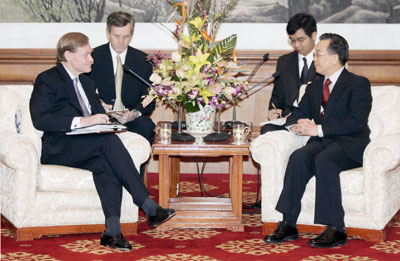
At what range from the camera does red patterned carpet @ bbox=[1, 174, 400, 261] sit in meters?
3.90

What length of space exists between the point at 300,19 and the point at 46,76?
2.25 metres

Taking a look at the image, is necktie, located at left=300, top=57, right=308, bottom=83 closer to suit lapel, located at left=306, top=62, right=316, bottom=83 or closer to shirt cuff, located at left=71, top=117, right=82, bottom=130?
suit lapel, located at left=306, top=62, right=316, bottom=83

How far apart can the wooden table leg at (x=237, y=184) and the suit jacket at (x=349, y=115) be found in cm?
64

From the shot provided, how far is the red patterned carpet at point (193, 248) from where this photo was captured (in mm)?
3900

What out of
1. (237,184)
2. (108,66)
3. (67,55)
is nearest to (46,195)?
(67,55)

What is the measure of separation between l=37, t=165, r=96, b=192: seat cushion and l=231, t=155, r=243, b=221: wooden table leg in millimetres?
997

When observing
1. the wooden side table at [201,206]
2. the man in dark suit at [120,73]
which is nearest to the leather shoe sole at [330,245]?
the wooden side table at [201,206]

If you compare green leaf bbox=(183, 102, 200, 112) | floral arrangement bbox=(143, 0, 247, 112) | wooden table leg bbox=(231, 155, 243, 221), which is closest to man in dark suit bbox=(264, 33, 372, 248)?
wooden table leg bbox=(231, 155, 243, 221)

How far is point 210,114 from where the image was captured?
4828mm

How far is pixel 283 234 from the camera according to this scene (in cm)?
426

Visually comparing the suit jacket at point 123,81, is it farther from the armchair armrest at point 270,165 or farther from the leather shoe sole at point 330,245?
the leather shoe sole at point 330,245

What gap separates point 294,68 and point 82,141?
7.08ft

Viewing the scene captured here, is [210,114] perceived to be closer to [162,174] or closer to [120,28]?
[162,174]

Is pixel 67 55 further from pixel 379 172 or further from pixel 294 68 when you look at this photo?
pixel 379 172
